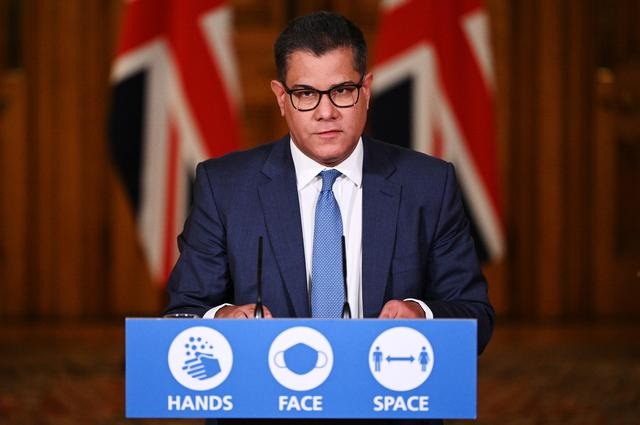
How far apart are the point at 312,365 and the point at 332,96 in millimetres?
531

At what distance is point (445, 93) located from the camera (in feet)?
16.1

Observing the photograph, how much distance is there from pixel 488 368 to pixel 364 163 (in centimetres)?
384

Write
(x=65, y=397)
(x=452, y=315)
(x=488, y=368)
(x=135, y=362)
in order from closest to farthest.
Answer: (x=135, y=362)
(x=452, y=315)
(x=65, y=397)
(x=488, y=368)

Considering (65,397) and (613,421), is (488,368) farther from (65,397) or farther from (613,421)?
(65,397)

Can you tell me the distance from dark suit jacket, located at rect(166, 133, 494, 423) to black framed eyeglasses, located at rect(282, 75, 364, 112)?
0.67 feet

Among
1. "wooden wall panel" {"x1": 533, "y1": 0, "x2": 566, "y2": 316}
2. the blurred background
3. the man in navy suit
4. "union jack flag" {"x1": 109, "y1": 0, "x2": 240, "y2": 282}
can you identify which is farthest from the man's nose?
"wooden wall panel" {"x1": 533, "y1": 0, "x2": 566, "y2": 316}

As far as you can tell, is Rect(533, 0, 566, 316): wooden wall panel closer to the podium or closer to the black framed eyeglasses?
the black framed eyeglasses

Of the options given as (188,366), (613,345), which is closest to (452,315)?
(188,366)

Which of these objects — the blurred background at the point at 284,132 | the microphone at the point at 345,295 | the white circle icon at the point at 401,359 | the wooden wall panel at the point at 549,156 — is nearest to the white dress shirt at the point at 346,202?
the microphone at the point at 345,295

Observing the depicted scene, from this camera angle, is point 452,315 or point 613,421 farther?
point 613,421

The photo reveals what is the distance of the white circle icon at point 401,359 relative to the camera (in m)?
1.64

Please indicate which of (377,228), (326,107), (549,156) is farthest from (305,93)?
(549,156)

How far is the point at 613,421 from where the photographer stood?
4.70 metres

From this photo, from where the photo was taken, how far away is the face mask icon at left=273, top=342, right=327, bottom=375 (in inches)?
64.1
